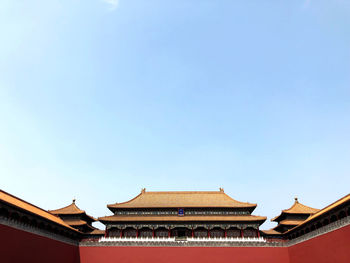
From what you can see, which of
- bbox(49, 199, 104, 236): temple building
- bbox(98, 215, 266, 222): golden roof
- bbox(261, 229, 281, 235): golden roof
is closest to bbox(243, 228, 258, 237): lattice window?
bbox(98, 215, 266, 222): golden roof

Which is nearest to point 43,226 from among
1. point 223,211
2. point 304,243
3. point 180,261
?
point 180,261

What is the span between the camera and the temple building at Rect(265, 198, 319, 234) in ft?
88.4

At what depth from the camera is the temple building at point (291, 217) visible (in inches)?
1061

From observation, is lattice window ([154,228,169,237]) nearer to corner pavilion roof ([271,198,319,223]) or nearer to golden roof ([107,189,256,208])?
golden roof ([107,189,256,208])

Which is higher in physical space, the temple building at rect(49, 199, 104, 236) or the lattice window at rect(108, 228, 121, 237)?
the temple building at rect(49, 199, 104, 236)

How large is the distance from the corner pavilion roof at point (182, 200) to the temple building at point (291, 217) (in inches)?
156

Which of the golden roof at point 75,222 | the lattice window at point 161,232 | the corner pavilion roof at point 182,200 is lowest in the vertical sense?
the lattice window at point 161,232

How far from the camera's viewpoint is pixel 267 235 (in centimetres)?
2686

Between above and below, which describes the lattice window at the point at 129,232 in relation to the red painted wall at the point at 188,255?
above

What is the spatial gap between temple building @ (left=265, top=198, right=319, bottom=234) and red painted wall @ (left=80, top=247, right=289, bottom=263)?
3932 mm

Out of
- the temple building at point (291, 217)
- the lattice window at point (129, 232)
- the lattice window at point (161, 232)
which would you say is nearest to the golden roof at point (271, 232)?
the temple building at point (291, 217)

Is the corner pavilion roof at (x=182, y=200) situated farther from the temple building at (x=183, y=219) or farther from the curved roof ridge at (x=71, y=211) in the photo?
the curved roof ridge at (x=71, y=211)

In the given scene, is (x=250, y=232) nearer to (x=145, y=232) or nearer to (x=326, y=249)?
(x=326, y=249)

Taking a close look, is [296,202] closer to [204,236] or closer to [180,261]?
[204,236]
